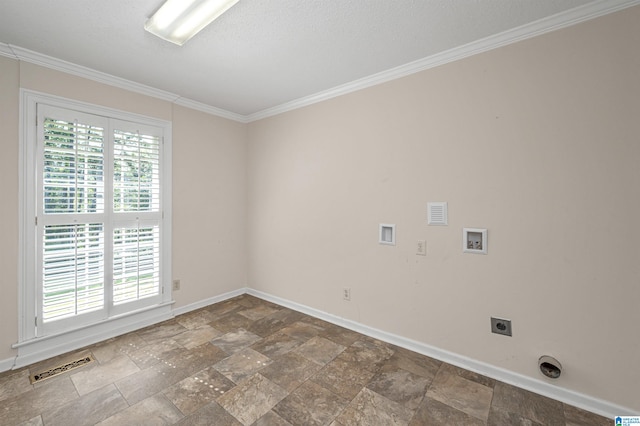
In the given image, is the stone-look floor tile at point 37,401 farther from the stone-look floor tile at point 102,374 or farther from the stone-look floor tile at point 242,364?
the stone-look floor tile at point 242,364

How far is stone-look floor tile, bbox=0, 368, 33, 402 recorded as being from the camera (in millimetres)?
1928

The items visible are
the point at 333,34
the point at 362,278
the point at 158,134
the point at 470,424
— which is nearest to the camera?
the point at 470,424

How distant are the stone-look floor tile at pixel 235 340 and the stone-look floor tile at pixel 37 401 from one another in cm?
104

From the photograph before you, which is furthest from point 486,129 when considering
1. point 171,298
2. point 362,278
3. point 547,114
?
point 171,298

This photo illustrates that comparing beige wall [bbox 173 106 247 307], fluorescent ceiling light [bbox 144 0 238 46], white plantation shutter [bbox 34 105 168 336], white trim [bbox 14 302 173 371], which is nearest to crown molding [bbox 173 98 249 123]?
beige wall [bbox 173 106 247 307]

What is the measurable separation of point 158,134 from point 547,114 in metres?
3.62

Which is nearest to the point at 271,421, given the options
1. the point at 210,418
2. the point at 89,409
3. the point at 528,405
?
the point at 210,418

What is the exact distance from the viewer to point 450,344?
2.32 m

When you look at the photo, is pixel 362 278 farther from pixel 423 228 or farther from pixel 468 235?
pixel 468 235

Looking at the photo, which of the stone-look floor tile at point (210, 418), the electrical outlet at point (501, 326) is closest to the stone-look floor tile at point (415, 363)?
the electrical outlet at point (501, 326)

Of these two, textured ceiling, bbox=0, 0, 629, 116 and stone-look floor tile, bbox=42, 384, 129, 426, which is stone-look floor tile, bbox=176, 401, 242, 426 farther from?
textured ceiling, bbox=0, 0, 629, 116

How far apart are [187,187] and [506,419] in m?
3.62

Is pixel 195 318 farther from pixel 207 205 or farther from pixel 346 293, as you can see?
pixel 346 293

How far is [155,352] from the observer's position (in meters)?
2.48
